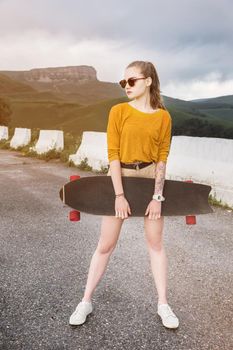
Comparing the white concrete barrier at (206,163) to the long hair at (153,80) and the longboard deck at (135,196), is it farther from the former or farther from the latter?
the long hair at (153,80)

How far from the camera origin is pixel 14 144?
19.3m

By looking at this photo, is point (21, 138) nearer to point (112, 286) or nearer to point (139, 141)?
point (112, 286)

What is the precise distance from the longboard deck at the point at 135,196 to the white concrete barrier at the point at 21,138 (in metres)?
15.7

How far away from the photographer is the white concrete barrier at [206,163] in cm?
755

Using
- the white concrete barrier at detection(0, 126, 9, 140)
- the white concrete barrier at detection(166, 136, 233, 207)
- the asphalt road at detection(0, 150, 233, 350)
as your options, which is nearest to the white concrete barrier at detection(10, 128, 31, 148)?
the white concrete barrier at detection(0, 126, 9, 140)

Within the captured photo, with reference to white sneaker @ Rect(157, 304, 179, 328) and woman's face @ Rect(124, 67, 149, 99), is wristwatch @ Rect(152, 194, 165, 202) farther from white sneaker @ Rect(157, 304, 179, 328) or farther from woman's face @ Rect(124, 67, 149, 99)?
white sneaker @ Rect(157, 304, 179, 328)

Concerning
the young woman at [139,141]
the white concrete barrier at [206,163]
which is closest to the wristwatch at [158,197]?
the young woman at [139,141]

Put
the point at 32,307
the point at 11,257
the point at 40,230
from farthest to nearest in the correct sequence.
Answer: the point at 40,230
the point at 11,257
the point at 32,307

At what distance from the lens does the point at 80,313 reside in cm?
337

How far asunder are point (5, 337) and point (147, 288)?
1.39 m

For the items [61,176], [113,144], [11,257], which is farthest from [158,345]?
[61,176]

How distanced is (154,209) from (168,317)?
0.85 metres

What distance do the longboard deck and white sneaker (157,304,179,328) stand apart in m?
0.75

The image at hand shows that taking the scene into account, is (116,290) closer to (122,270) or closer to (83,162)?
(122,270)
